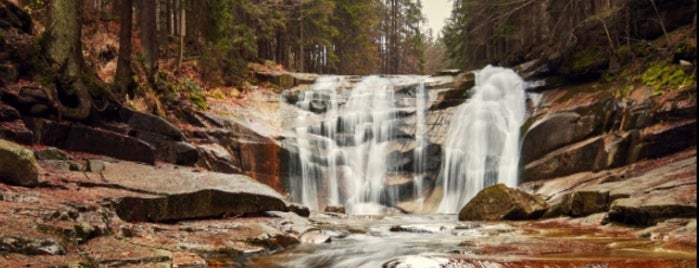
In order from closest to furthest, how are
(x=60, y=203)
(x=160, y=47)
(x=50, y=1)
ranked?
(x=60, y=203), (x=50, y=1), (x=160, y=47)

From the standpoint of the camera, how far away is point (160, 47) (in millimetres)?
21781

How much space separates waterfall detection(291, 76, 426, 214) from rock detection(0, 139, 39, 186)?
440 inches

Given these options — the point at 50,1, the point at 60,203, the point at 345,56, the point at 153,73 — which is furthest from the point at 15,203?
the point at 345,56

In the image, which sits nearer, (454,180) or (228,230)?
(228,230)

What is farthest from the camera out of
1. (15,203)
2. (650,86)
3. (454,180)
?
(454,180)

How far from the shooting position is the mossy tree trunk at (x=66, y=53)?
1007cm

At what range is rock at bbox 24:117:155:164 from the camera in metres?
9.48

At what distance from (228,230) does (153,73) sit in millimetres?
10136

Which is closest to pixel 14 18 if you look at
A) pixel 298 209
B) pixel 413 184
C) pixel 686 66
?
pixel 298 209

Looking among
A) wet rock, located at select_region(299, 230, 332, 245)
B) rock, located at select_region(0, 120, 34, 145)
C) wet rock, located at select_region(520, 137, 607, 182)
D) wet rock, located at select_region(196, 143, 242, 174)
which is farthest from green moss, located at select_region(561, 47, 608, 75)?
rock, located at select_region(0, 120, 34, 145)

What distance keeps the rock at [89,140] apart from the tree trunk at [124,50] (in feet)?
9.84

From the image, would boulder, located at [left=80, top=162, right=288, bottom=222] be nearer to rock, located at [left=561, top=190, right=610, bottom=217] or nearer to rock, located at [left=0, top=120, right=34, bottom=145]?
rock, located at [left=0, top=120, right=34, bottom=145]

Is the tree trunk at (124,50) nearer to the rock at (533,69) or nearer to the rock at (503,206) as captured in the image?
the rock at (503,206)

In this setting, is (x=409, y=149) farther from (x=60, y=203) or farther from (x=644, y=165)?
(x=60, y=203)
